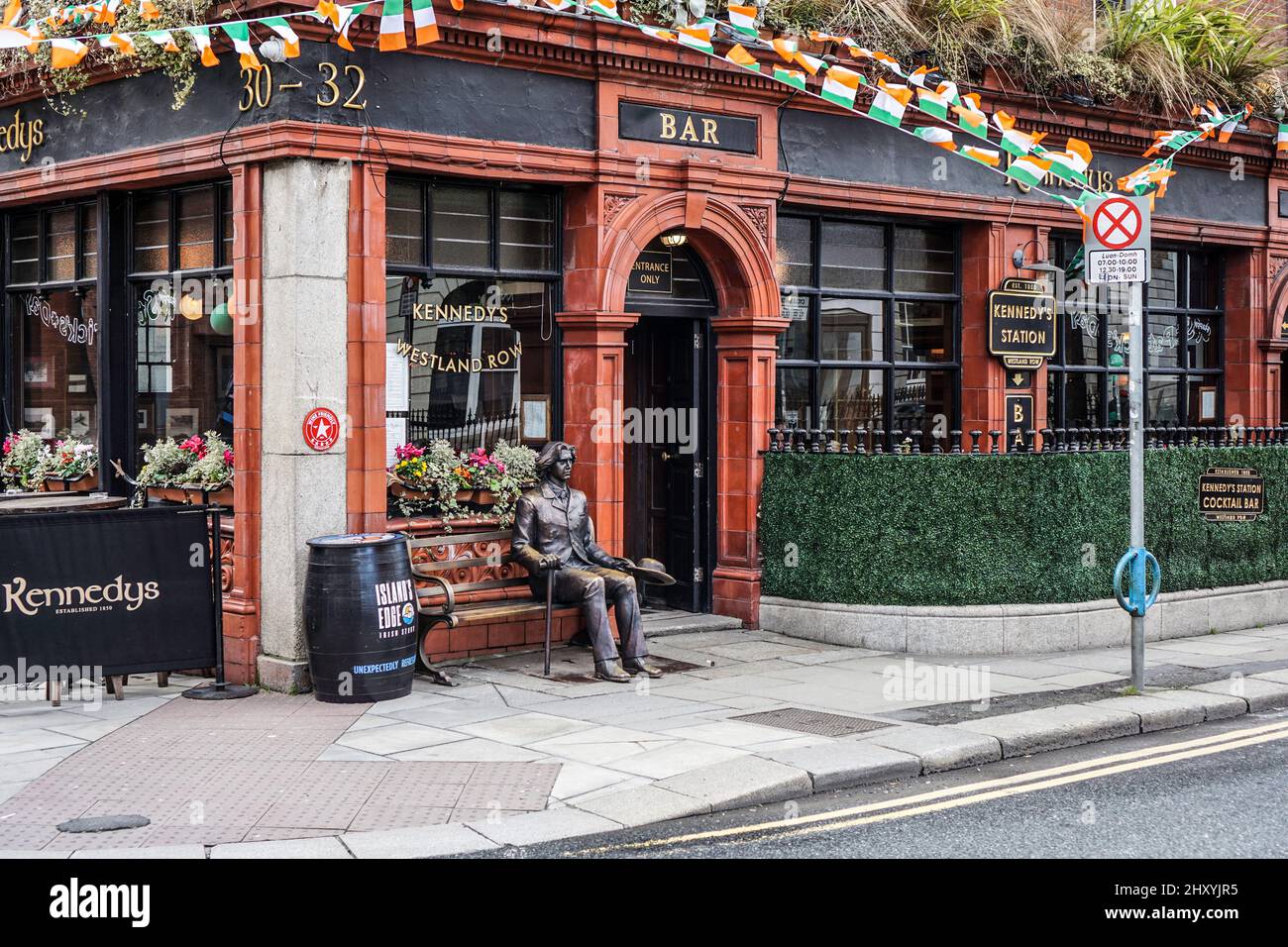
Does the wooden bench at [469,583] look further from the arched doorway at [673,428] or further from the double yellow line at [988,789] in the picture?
the double yellow line at [988,789]

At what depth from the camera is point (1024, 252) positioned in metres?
15.9

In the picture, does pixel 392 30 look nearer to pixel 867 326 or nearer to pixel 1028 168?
pixel 1028 168

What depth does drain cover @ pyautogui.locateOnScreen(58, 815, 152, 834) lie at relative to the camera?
7254mm

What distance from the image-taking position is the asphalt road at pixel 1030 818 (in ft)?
23.1

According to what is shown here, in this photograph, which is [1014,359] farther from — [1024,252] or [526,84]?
[526,84]

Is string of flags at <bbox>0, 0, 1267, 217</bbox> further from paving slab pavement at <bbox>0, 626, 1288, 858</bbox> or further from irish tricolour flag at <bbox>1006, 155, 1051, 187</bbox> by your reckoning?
paving slab pavement at <bbox>0, 626, 1288, 858</bbox>

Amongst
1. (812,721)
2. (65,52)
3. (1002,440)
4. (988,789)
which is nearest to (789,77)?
(1002,440)

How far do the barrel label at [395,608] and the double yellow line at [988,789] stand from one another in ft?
11.9

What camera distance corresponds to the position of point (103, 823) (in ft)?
24.1

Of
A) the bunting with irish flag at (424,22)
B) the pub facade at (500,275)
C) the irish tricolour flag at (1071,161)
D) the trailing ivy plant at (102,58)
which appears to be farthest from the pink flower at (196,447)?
the irish tricolour flag at (1071,161)

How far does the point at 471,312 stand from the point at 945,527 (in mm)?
4430

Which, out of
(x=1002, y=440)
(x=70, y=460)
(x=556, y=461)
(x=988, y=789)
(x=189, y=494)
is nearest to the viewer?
(x=988, y=789)
